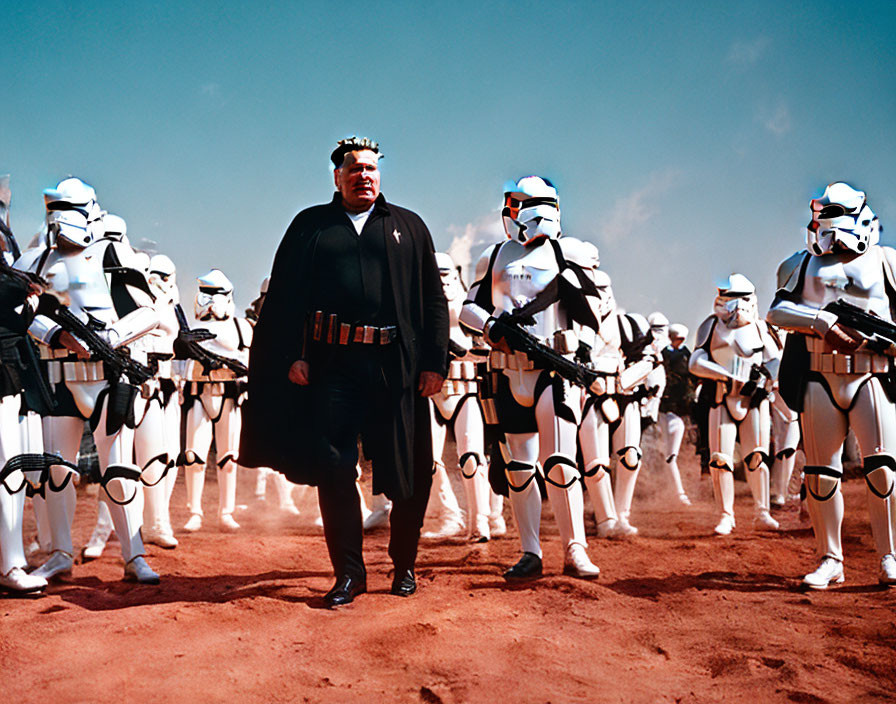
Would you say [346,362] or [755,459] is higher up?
[346,362]

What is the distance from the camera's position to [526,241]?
6070 millimetres

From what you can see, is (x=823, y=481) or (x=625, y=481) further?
(x=625, y=481)

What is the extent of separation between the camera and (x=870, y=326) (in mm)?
5301

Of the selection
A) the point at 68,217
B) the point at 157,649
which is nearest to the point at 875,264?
the point at 157,649

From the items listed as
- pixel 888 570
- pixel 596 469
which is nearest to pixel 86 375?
pixel 596 469

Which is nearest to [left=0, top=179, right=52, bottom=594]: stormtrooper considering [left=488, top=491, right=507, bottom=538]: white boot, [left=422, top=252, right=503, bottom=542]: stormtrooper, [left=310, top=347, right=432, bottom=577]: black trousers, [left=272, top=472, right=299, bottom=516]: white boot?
[left=310, top=347, right=432, bottom=577]: black trousers

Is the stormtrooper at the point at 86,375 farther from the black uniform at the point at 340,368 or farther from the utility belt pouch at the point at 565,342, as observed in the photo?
the utility belt pouch at the point at 565,342

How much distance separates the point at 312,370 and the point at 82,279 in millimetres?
1797

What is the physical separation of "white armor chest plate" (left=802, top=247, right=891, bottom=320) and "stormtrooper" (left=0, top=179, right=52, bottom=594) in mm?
4539

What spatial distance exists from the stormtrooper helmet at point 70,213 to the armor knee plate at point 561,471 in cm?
316

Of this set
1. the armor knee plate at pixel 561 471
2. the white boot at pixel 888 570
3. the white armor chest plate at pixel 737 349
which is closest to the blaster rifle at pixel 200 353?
the armor knee plate at pixel 561 471

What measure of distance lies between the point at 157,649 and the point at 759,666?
2.54 meters

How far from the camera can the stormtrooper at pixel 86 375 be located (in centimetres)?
566

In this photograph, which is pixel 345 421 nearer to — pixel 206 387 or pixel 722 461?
pixel 206 387
